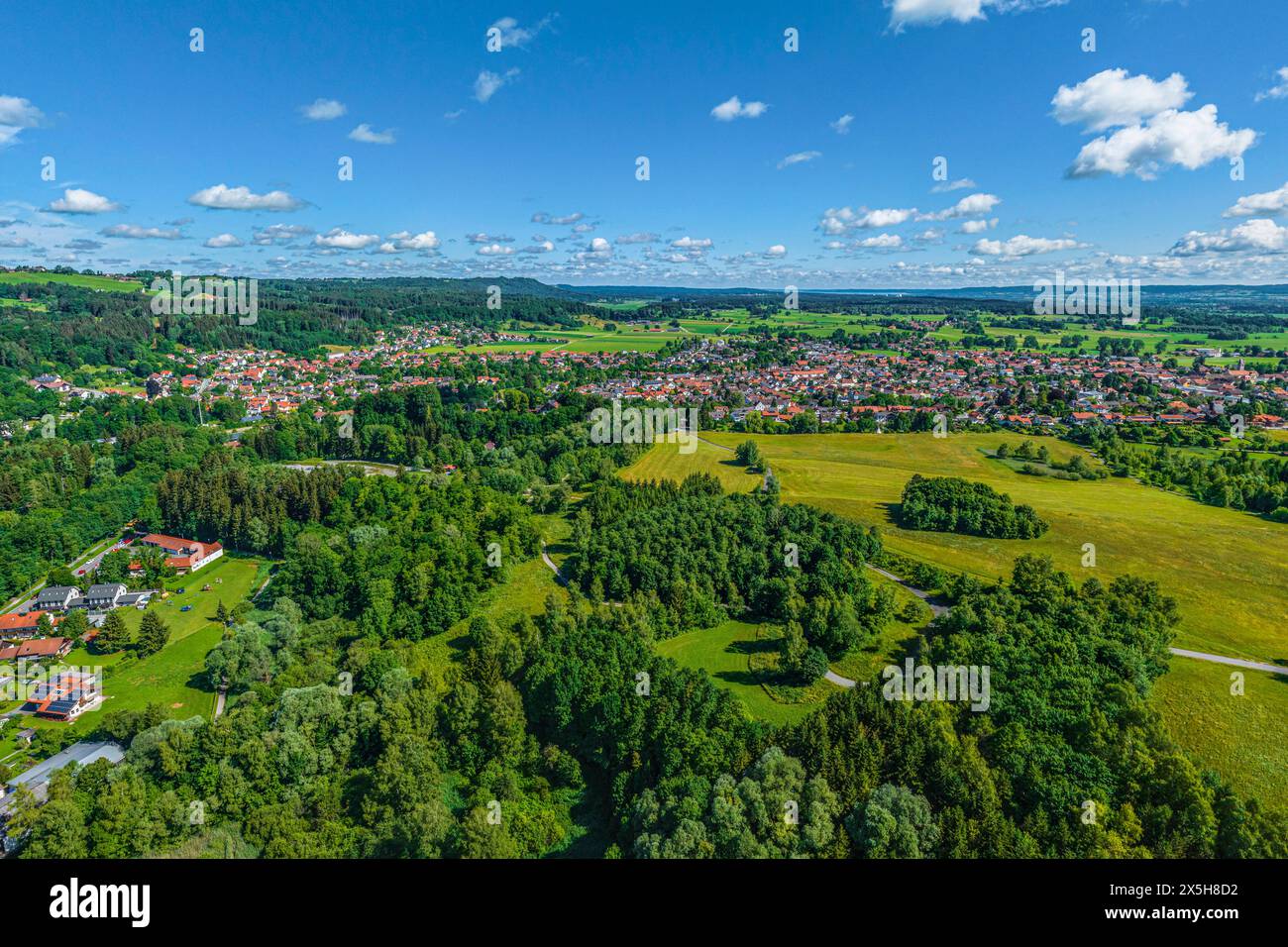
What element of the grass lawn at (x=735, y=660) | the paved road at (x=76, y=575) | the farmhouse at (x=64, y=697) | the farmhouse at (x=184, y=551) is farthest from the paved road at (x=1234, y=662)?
the paved road at (x=76, y=575)

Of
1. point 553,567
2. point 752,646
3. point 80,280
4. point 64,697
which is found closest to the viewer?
point 64,697

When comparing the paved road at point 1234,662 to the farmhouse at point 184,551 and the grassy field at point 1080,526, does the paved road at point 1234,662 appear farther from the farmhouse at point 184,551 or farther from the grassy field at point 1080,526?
the farmhouse at point 184,551

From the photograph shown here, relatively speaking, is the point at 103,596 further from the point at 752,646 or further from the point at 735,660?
the point at 752,646

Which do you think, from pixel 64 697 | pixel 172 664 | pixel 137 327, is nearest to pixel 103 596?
pixel 172 664

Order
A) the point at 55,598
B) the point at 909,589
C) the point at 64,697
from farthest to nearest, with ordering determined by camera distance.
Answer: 1. the point at 909,589
2. the point at 55,598
3. the point at 64,697

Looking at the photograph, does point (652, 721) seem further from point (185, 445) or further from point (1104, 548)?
point (185, 445)

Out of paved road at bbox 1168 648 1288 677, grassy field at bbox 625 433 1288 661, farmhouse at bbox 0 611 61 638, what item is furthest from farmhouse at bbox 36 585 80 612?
paved road at bbox 1168 648 1288 677

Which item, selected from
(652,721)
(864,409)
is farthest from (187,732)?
(864,409)

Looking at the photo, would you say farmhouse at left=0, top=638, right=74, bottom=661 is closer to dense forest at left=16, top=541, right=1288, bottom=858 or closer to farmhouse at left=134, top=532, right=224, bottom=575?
farmhouse at left=134, top=532, right=224, bottom=575
